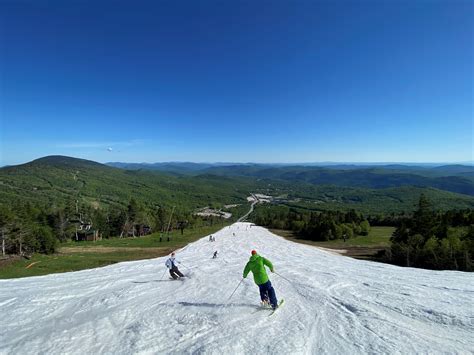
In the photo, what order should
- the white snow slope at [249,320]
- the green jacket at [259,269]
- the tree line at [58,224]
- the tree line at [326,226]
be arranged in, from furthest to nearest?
the tree line at [326,226]
the tree line at [58,224]
the green jacket at [259,269]
the white snow slope at [249,320]

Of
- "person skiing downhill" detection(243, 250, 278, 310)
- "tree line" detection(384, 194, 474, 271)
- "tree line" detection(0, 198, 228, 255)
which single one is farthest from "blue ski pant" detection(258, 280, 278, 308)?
"tree line" detection(0, 198, 228, 255)

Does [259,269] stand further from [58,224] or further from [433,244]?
[58,224]

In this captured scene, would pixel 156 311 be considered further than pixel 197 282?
No

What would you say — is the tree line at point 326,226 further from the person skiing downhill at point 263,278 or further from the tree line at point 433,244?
the person skiing downhill at point 263,278

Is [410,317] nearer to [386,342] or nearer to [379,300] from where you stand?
[379,300]

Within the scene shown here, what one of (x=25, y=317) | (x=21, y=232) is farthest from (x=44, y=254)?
(x=25, y=317)

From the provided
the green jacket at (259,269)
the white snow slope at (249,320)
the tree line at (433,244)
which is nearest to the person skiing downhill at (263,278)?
the green jacket at (259,269)

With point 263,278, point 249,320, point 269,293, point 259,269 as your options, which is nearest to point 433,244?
point 269,293

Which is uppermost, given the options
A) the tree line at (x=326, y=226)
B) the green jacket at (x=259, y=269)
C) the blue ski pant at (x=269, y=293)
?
the green jacket at (x=259, y=269)

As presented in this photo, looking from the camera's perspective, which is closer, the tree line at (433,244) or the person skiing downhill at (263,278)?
the person skiing downhill at (263,278)

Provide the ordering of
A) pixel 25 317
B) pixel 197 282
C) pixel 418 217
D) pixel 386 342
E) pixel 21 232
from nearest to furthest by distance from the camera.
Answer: pixel 386 342, pixel 25 317, pixel 197 282, pixel 21 232, pixel 418 217

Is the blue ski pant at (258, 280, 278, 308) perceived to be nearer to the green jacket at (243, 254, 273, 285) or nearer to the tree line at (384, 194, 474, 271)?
the green jacket at (243, 254, 273, 285)
